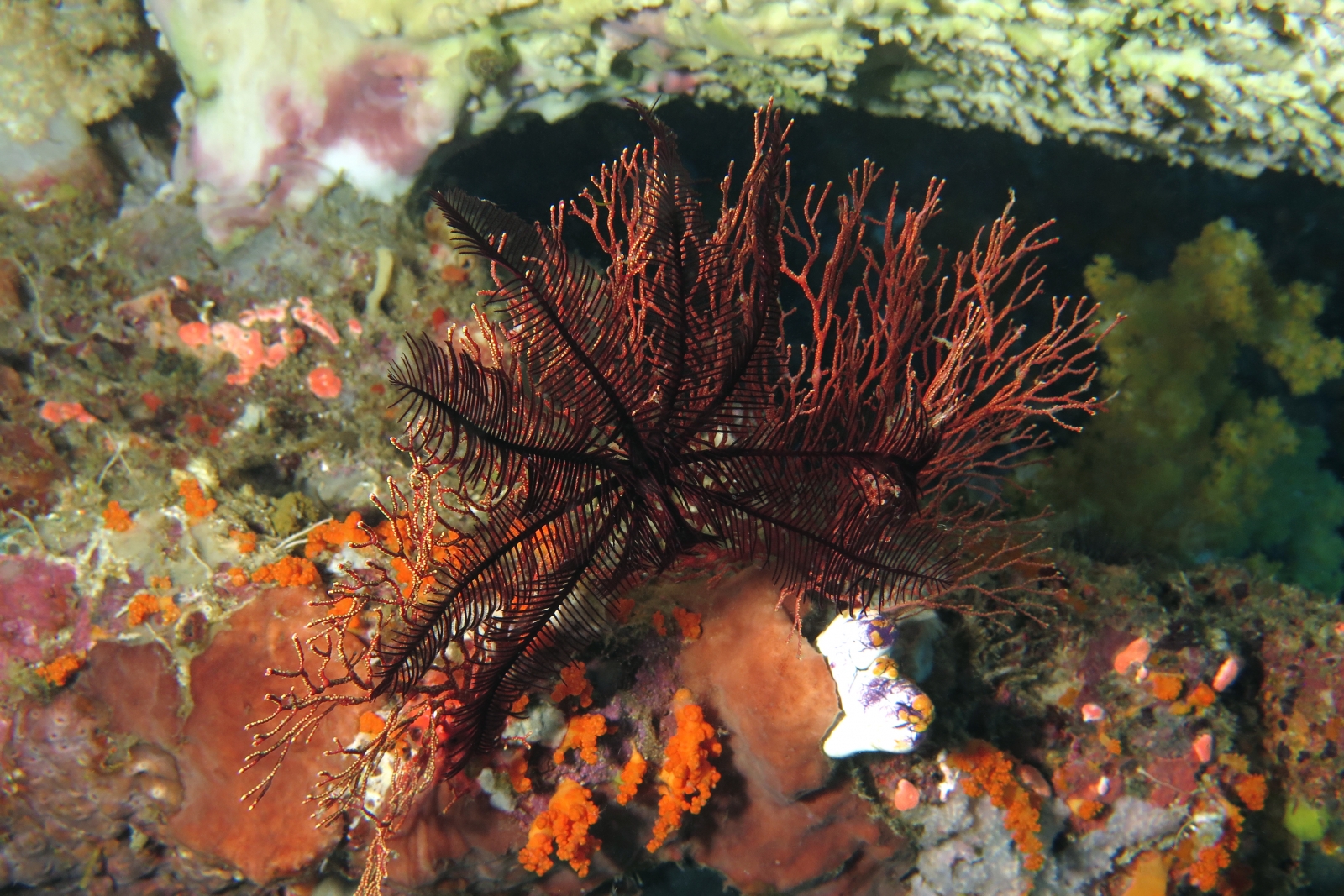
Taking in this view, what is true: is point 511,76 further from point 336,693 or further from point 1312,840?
point 1312,840

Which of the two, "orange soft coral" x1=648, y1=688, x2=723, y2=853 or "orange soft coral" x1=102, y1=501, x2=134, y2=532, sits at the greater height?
"orange soft coral" x1=102, y1=501, x2=134, y2=532

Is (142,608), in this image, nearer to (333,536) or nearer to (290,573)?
(290,573)

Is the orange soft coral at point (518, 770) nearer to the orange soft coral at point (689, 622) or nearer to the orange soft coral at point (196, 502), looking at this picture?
the orange soft coral at point (689, 622)

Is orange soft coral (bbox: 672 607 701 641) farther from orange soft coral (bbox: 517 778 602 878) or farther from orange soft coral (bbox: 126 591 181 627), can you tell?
orange soft coral (bbox: 126 591 181 627)

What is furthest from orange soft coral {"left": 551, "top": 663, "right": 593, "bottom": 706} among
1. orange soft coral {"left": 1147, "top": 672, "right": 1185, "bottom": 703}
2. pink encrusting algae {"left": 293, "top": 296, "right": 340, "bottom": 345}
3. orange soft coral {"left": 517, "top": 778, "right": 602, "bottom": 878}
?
orange soft coral {"left": 1147, "top": 672, "right": 1185, "bottom": 703}

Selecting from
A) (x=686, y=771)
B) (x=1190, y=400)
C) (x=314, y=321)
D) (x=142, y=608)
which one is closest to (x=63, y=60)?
(x=314, y=321)

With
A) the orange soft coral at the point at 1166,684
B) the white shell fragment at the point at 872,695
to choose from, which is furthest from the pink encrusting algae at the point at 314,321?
the orange soft coral at the point at 1166,684

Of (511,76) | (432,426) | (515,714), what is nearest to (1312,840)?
(515,714)
